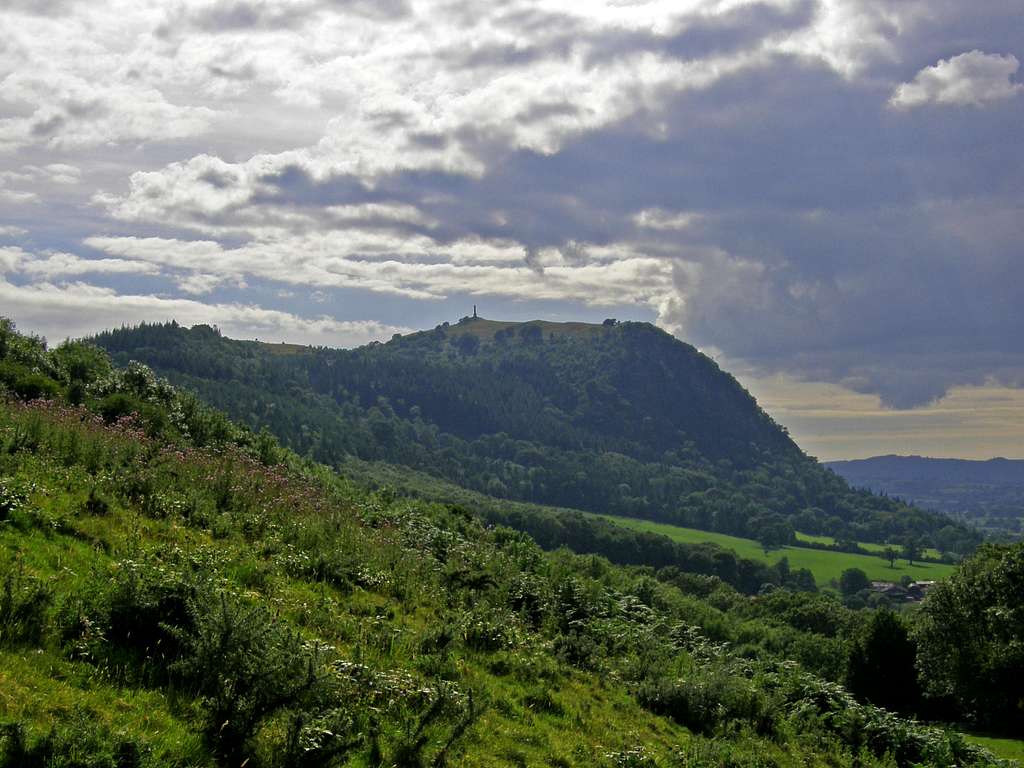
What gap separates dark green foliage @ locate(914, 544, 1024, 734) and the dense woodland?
193 cm

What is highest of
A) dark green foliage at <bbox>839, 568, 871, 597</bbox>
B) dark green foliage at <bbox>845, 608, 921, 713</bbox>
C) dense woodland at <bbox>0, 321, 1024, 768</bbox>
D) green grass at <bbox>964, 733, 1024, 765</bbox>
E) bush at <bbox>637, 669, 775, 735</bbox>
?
dense woodland at <bbox>0, 321, 1024, 768</bbox>

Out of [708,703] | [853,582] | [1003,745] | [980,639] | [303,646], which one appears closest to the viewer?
[303,646]

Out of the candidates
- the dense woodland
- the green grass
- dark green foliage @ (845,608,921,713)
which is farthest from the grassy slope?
dark green foliage @ (845,608,921,713)

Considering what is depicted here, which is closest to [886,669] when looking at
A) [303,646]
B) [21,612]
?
Answer: [303,646]

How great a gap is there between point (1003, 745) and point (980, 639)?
39.8ft

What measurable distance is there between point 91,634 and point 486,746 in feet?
16.2

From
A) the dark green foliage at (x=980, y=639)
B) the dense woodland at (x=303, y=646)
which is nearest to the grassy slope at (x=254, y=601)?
the dense woodland at (x=303, y=646)

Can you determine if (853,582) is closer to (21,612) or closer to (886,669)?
(886,669)

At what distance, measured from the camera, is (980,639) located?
111ft

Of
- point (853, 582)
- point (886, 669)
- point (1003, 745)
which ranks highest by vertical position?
point (1003, 745)

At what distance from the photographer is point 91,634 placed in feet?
28.1

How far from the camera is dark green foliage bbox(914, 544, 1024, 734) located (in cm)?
3036

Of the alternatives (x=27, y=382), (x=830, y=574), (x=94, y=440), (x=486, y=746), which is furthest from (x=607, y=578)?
(x=830, y=574)

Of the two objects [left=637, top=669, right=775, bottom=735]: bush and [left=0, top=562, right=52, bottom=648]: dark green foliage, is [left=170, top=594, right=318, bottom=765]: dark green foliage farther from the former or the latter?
[left=637, top=669, right=775, bottom=735]: bush
